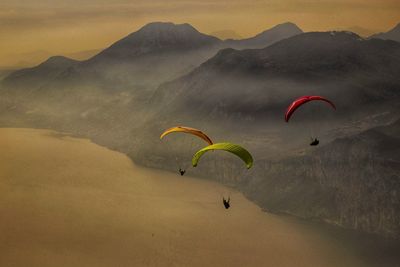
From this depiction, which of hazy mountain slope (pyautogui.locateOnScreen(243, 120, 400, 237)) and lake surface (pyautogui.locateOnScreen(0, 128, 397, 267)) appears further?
hazy mountain slope (pyautogui.locateOnScreen(243, 120, 400, 237))

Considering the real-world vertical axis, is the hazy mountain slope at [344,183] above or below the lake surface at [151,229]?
above

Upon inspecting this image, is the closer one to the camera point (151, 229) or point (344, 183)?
point (151, 229)

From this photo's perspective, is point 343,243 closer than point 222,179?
Yes

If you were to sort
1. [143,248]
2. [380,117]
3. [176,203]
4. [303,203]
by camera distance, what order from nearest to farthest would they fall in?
[143,248] < [303,203] < [176,203] < [380,117]

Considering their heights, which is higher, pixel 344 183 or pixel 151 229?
pixel 344 183

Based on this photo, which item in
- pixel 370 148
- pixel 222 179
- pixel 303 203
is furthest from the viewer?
pixel 222 179

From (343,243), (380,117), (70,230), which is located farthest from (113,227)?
(380,117)

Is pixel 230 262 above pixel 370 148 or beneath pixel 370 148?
beneath

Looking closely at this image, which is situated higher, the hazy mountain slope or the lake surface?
the hazy mountain slope

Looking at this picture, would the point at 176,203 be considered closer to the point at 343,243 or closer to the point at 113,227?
the point at 113,227

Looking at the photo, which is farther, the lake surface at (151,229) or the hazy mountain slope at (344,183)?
the hazy mountain slope at (344,183)
